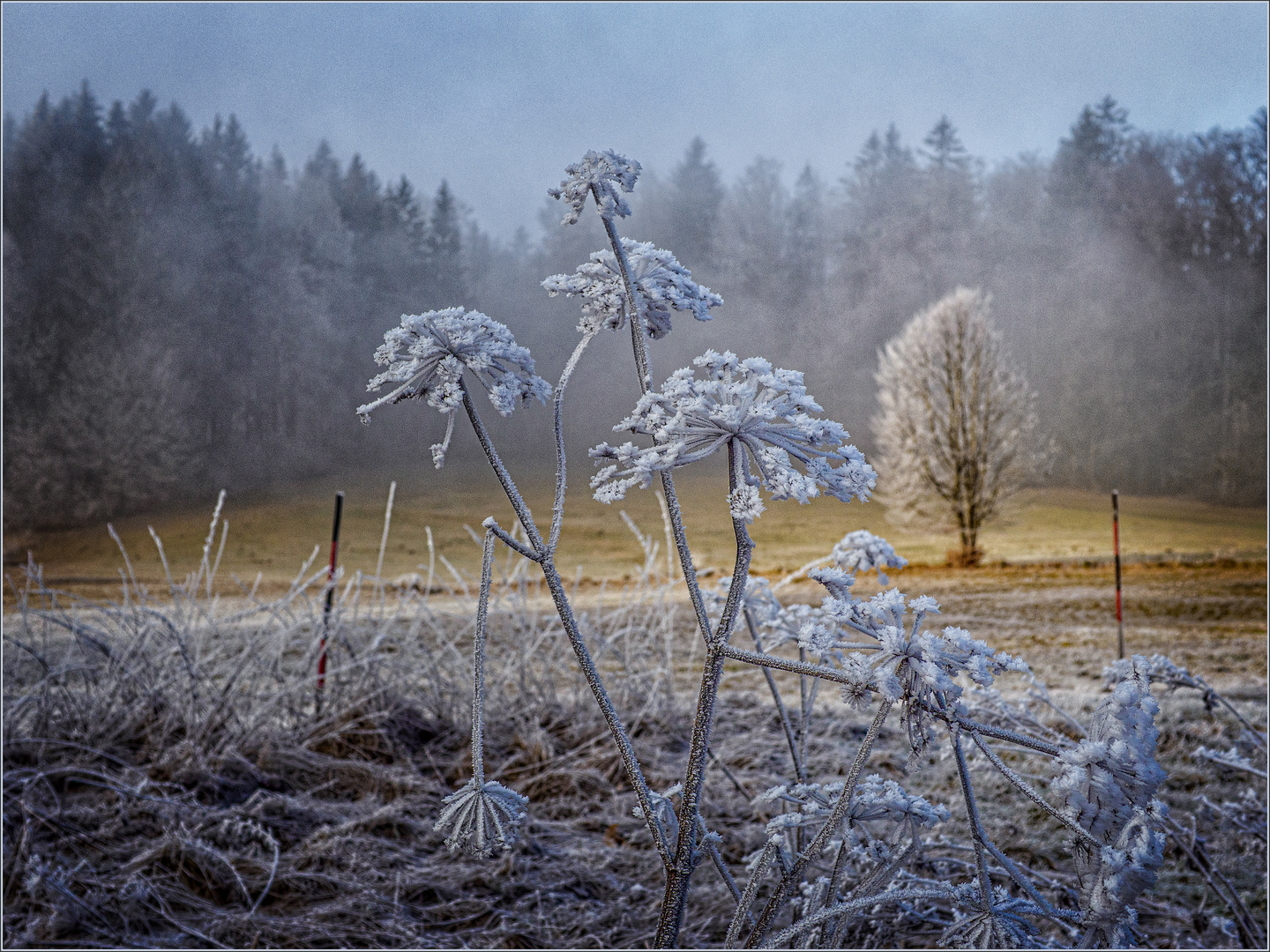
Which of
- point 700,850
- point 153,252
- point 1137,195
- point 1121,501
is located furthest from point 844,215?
point 700,850

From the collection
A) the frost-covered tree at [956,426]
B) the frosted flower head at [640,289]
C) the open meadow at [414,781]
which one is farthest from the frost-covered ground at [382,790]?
the frost-covered tree at [956,426]

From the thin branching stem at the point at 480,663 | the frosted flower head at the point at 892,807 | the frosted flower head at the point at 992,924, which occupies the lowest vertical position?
the frosted flower head at the point at 992,924

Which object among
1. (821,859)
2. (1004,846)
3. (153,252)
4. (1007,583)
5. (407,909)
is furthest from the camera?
(153,252)

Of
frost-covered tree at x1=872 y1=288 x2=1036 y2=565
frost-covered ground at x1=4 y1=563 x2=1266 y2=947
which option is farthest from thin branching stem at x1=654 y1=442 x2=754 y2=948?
frost-covered tree at x1=872 y1=288 x2=1036 y2=565

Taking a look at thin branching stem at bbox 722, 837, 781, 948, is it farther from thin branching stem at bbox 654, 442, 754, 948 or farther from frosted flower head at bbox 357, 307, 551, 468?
frosted flower head at bbox 357, 307, 551, 468

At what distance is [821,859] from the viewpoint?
1008 mm

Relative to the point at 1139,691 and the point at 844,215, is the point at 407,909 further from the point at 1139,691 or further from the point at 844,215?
the point at 844,215

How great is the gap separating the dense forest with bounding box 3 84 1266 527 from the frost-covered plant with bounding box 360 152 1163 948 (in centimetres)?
341

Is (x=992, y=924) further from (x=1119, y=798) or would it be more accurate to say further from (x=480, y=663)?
(x=480, y=663)

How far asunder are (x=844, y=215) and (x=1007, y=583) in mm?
4485

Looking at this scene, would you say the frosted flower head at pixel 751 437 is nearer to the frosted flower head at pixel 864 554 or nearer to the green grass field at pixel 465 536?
the frosted flower head at pixel 864 554

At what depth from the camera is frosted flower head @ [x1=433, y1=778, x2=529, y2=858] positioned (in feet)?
1.56

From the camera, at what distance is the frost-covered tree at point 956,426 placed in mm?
5492

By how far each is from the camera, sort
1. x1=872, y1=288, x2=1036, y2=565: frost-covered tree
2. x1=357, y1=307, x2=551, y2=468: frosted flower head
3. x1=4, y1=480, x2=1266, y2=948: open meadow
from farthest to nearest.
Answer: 1. x1=872, y1=288, x2=1036, y2=565: frost-covered tree
2. x1=4, y1=480, x2=1266, y2=948: open meadow
3. x1=357, y1=307, x2=551, y2=468: frosted flower head
